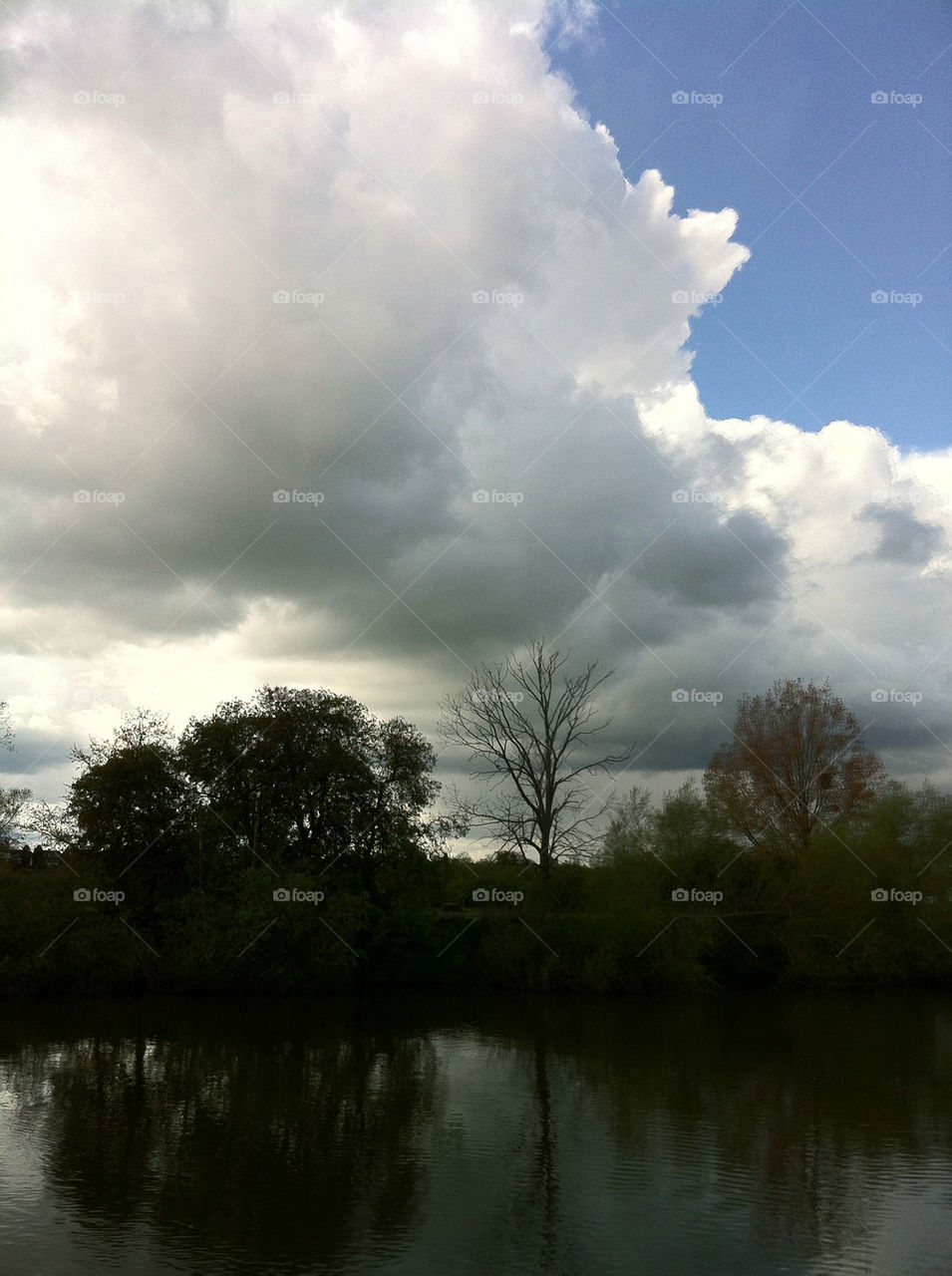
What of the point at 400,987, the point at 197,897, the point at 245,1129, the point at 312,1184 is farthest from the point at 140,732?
the point at 312,1184

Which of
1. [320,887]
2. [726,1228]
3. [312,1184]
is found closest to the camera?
[726,1228]

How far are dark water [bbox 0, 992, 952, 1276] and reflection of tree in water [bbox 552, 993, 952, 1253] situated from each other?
82 mm

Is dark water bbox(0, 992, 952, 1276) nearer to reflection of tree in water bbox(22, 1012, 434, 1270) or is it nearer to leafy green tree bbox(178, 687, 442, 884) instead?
reflection of tree in water bbox(22, 1012, 434, 1270)

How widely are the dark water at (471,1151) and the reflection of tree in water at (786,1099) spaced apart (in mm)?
82

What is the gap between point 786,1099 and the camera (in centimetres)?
2127

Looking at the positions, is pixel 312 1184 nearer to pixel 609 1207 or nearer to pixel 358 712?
pixel 609 1207

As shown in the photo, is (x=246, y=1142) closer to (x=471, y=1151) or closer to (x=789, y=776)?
(x=471, y=1151)

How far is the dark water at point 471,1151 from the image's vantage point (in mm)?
11945

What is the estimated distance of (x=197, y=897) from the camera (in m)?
40.8

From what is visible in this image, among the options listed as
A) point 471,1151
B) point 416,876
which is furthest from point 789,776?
point 471,1151

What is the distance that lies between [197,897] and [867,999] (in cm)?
2765

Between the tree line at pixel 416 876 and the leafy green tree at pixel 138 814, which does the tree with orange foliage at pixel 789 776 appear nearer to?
the tree line at pixel 416 876

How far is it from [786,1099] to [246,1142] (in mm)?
11292

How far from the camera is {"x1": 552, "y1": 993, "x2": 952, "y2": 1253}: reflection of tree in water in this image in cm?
1484
